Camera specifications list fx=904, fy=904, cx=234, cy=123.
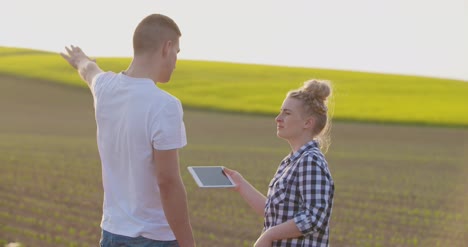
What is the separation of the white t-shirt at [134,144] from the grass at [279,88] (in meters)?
35.2

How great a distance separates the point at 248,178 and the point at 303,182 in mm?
13917

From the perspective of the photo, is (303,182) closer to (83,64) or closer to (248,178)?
(83,64)

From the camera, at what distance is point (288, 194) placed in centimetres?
394

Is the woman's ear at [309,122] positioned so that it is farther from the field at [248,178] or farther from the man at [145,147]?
the field at [248,178]

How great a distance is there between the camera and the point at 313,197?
384 cm

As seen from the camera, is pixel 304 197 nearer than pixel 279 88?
Yes

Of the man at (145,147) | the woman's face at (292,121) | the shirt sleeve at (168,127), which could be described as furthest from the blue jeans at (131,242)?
the woman's face at (292,121)

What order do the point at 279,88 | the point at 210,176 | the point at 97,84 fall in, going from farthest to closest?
the point at 279,88, the point at 210,176, the point at 97,84

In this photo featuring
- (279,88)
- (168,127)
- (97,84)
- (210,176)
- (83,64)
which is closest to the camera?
(168,127)

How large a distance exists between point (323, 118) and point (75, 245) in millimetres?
7116

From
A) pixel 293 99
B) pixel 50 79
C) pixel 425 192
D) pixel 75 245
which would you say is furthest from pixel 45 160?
pixel 50 79

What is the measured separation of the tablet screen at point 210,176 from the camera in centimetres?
424

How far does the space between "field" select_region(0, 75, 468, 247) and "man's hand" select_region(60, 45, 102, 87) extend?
6354 millimetres

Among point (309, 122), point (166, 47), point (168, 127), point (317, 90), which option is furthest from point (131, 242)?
point (317, 90)
